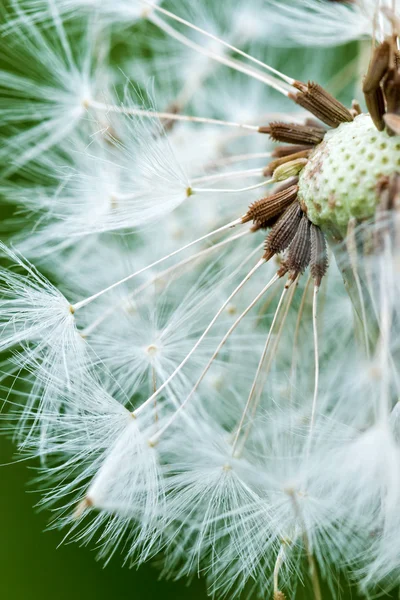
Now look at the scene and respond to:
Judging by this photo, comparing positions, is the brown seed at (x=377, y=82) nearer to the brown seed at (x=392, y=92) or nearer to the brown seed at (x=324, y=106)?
Result: the brown seed at (x=392, y=92)

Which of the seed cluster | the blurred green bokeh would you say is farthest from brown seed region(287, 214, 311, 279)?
the blurred green bokeh

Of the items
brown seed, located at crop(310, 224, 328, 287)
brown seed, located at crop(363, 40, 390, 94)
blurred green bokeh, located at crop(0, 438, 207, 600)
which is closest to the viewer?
brown seed, located at crop(363, 40, 390, 94)

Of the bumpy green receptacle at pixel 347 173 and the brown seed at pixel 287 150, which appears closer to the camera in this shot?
the bumpy green receptacle at pixel 347 173

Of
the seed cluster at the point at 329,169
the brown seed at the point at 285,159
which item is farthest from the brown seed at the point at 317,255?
the brown seed at the point at 285,159

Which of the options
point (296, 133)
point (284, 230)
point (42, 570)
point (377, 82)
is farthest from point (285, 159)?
point (42, 570)

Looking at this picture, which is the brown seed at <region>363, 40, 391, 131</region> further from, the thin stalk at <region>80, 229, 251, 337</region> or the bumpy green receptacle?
the thin stalk at <region>80, 229, 251, 337</region>

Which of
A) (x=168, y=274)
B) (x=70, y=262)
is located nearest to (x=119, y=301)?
(x=168, y=274)

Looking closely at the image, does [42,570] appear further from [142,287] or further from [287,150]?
[287,150]
